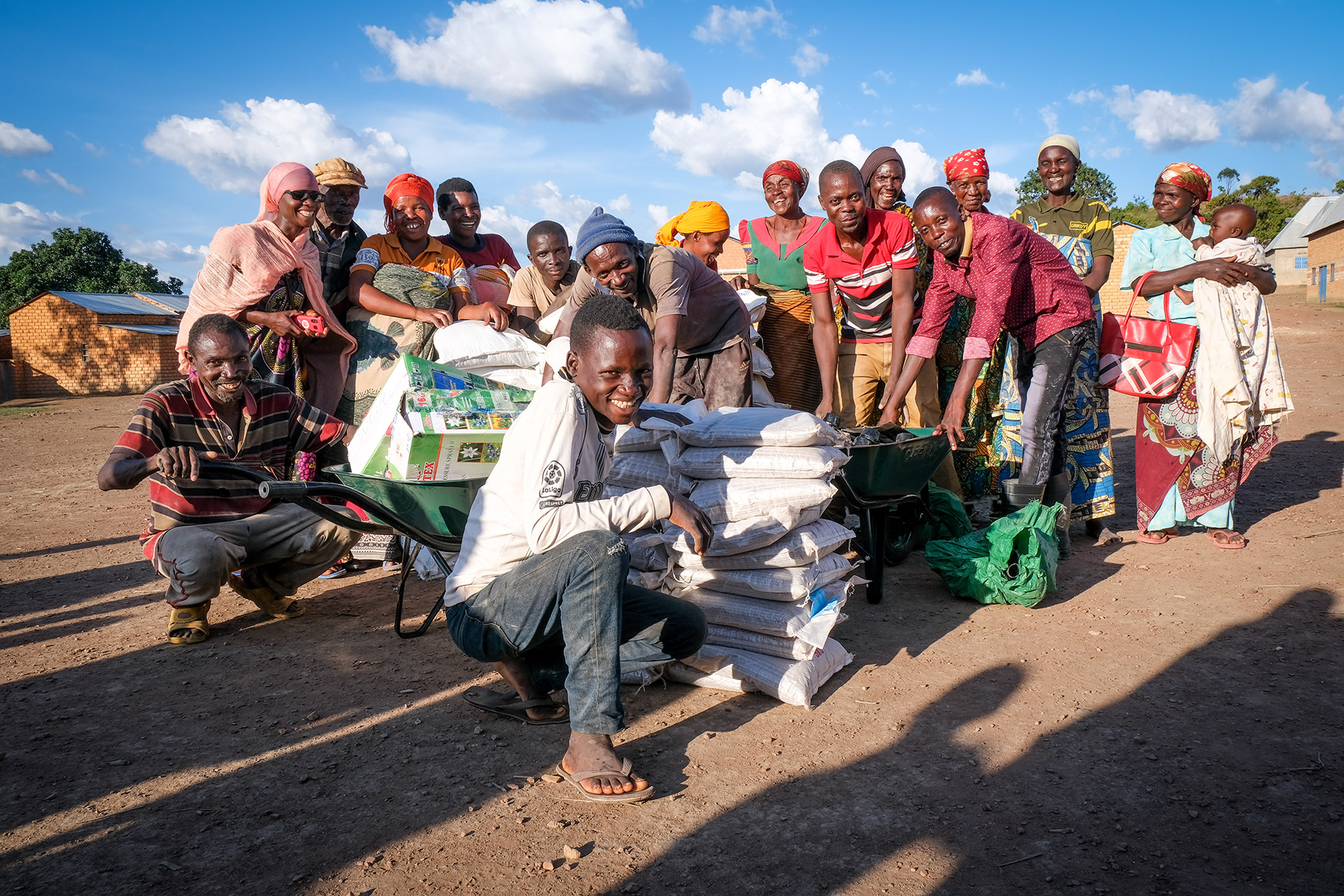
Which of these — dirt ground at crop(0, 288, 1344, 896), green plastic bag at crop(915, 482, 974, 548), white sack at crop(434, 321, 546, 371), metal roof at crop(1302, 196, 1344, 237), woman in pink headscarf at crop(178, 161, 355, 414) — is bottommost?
dirt ground at crop(0, 288, 1344, 896)

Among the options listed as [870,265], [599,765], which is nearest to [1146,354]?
[870,265]

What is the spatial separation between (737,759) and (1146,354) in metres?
3.81

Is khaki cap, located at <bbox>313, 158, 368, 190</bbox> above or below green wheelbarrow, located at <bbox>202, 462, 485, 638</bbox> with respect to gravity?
above

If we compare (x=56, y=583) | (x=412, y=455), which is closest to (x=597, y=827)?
(x=412, y=455)

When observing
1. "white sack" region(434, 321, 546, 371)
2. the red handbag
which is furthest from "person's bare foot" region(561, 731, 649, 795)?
the red handbag

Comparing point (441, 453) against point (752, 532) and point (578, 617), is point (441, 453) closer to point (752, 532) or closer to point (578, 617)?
point (578, 617)

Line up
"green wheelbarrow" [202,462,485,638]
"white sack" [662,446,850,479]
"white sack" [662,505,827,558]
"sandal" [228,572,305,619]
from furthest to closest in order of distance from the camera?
1. "sandal" [228,572,305,619]
2. "white sack" [662,446,850,479]
3. "white sack" [662,505,827,558]
4. "green wheelbarrow" [202,462,485,638]

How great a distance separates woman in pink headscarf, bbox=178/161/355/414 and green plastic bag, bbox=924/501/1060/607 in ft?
10.9

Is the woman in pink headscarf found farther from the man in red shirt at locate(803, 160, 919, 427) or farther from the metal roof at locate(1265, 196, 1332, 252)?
the metal roof at locate(1265, 196, 1332, 252)

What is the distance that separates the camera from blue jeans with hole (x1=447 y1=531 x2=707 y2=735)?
235 centimetres

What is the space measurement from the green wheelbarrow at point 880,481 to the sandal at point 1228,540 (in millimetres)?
1990

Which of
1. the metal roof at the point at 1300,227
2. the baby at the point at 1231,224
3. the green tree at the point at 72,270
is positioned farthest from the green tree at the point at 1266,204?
the green tree at the point at 72,270

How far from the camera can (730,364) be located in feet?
15.2

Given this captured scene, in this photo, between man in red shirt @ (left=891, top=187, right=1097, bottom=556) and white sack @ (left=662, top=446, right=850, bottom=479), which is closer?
white sack @ (left=662, top=446, right=850, bottom=479)
